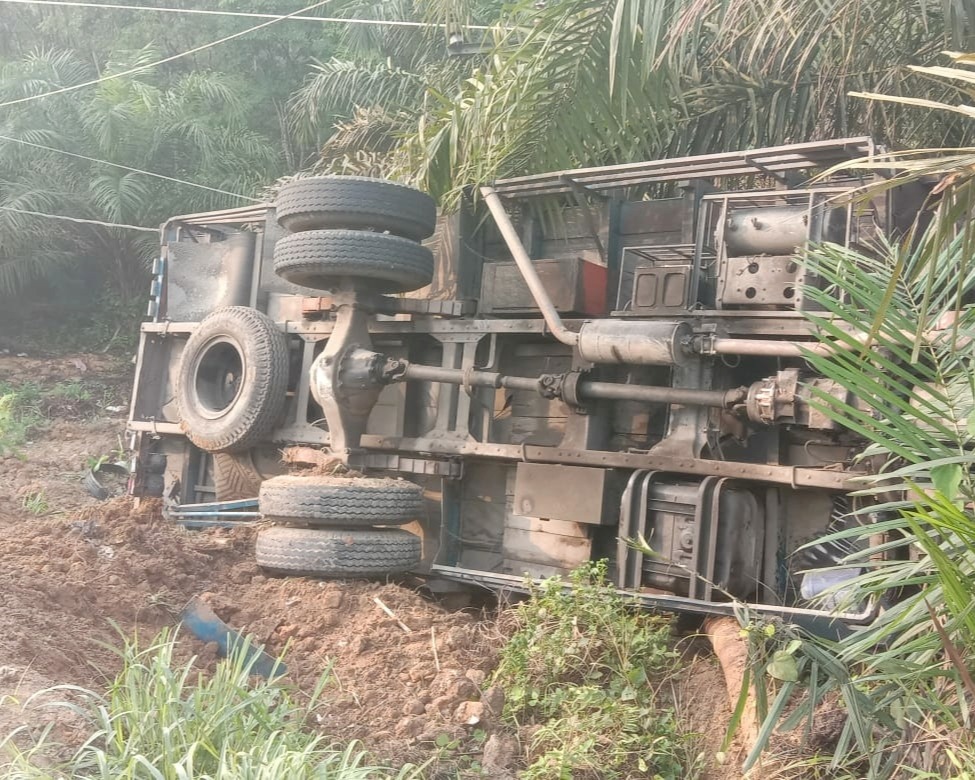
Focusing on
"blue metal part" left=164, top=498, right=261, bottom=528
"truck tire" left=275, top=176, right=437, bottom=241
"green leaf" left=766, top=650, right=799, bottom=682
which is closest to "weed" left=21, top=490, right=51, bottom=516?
"blue metal part" left=164, top=498, right=261, bottom=528

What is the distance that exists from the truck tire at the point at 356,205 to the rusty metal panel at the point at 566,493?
164 centimetres

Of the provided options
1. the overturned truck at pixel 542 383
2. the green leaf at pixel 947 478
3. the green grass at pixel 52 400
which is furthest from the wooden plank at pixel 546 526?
the green grass at pixel 52 400

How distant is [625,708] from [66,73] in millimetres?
17091

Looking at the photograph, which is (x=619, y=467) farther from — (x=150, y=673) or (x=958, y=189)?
(x=958, y=189)

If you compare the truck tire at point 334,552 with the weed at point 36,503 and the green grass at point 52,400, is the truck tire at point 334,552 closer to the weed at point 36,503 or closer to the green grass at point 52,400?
the weed at point 36,503

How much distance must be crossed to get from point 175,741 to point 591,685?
5.70ft

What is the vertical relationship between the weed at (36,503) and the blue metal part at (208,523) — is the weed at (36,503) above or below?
below

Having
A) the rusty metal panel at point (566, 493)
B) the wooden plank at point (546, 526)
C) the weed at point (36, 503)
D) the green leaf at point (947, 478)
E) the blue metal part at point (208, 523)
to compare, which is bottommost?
the weed at point (36, 503)

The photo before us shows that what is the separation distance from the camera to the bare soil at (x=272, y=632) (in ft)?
12.1

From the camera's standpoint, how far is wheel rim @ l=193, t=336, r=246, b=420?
23.0 feet

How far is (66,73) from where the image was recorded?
58.5ft

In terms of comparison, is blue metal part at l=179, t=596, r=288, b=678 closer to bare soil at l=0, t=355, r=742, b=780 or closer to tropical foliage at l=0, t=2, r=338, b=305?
bare soil at l=0, t=355, r=742, b=780

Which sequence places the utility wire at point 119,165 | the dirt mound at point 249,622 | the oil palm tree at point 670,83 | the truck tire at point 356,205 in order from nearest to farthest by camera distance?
the dirt mound at point 249,622
the oil palm tree at point 670,83
the truck tire at point 356,205
the utility wire at point 119,165

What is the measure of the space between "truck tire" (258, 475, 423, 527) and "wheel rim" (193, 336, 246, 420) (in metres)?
1.50
